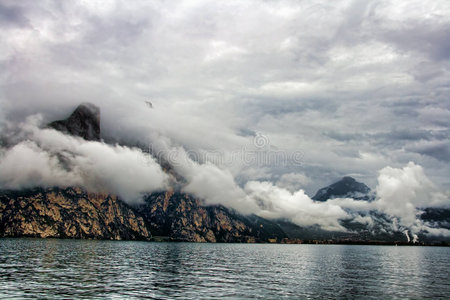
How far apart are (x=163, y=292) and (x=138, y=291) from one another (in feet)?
16.8

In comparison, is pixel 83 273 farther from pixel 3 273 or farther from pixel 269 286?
pixel 269 286

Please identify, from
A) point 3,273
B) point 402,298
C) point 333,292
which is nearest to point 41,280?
point 3,273

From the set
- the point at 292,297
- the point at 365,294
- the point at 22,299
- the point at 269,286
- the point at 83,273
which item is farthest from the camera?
the point at 83,273

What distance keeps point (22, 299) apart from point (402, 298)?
237ft

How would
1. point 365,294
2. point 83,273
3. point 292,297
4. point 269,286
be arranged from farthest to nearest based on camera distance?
1. point 83,273
2. point 269,286
3. point 365,294
4. point 292,297

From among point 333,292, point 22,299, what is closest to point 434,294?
point 333,292

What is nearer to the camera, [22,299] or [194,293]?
[22,299]

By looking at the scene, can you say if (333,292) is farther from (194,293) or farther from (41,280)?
(41,280)

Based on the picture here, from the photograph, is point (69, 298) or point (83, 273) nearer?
point (69, 298)

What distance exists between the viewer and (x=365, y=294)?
72.7 metres

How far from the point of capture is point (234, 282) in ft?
276

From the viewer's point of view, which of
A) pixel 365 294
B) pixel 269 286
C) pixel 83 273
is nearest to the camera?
pixel 365 294

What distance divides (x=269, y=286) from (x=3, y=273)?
6745 centimetres

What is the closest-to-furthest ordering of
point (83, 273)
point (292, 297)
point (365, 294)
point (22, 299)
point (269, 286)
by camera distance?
point (22, 299) < point (292, 297) < point (365, 294) < point (269, 286) < point (83, 273)
